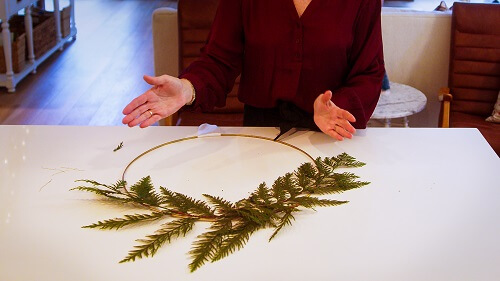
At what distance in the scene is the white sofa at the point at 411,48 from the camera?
342 centimetres

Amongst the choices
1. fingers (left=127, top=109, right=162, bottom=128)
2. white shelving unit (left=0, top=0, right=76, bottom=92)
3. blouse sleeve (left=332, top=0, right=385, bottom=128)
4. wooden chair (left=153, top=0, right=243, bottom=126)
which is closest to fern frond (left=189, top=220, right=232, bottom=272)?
fingers (left=127, top=109, right=162, bottom=128)

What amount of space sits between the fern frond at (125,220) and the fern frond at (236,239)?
0.17m

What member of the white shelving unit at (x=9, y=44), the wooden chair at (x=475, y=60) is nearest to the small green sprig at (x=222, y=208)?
the wooden chair at (x=475, y=60)

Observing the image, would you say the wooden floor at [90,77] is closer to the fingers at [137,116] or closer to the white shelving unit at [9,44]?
the white shelving unit at [9,44]

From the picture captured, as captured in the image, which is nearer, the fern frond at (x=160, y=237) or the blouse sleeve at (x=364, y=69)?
the fern frond at (x=160, y=237)

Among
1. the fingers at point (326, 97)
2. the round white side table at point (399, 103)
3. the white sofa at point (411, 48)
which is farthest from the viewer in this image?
the white sofa at point (411, 48)

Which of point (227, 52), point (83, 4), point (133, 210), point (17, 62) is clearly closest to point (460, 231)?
point (133, 210)

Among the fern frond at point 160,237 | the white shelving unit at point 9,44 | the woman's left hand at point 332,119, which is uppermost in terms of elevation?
the woman's left hand at point 332,119

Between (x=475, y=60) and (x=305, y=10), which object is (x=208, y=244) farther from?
(x=475, y=60)

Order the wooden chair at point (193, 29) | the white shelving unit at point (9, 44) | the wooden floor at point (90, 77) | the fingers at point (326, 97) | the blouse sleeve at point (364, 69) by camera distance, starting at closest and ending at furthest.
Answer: the fingers at point (326, 97)
the blouse sleeve at point (364, 69)
the wooden chair at point (193, 29)
the wooden floor at point (90, 77)
the white shelving unit at point (9, 44)

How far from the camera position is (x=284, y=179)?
157 centimetres

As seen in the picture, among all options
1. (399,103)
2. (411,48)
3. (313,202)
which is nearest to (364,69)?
(313,202)

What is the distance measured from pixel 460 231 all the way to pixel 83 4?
636cm

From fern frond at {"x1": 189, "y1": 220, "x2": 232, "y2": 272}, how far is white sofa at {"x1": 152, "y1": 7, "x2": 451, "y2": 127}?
2193 mm
